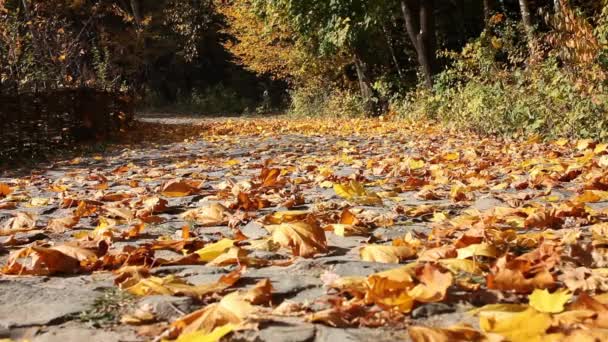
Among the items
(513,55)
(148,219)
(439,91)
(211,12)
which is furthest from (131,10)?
(148,219)

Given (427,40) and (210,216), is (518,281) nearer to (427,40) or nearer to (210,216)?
(210,216)

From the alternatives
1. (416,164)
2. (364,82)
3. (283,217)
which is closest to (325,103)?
(364,82)

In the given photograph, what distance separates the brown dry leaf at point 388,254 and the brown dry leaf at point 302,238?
0.18m

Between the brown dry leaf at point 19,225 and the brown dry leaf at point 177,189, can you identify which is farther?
the brown dry leaf at point 177,189

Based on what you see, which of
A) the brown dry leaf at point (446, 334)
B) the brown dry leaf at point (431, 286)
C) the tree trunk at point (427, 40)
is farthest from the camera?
the tree trunk at point (427, 40)

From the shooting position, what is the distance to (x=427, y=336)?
4.72ft

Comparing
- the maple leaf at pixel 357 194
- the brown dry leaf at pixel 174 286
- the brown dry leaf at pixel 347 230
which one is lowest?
the maple leaf at pixel 357 194

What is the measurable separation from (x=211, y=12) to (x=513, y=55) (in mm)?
24677

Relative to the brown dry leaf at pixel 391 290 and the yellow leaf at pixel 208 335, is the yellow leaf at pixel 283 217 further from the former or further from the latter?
the yellow leaf at pixel 208 335

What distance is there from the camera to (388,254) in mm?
2270

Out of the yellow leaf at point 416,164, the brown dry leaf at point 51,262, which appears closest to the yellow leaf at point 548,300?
the brown dry leaf at point 51,262

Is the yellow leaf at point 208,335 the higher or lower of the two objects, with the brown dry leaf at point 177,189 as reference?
higher

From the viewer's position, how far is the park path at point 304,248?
1703 millimetres

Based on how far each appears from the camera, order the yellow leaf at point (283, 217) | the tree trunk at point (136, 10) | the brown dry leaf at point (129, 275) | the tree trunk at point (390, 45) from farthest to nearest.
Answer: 1. the tree trunk at point (136, 10)
2. the tree trunk at point (390, 45)
3. the yellow leaf at point (283, 217)
4. the brown dry leaf at point (129, 275)
